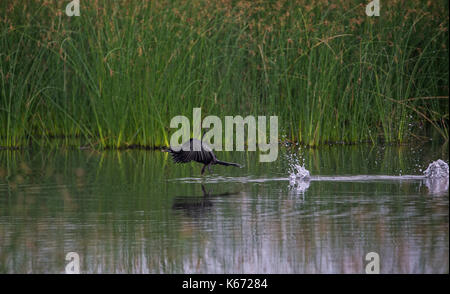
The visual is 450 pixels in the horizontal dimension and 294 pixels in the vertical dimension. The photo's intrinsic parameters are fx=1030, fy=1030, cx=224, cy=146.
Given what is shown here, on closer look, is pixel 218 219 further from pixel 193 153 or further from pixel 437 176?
pixel 437 176

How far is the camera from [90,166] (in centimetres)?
1247

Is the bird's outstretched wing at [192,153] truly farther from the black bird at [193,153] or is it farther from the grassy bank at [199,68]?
the grassy bank at [199,68]

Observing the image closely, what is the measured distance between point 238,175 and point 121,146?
3765mm

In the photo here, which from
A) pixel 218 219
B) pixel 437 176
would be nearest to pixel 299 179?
pixel 437 176

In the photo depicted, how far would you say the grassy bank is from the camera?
14.2m

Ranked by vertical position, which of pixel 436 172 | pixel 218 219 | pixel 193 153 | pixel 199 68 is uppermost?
Result: pixel 199 68

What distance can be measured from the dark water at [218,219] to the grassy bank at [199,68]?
1956 mm

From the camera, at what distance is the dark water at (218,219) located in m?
6.51

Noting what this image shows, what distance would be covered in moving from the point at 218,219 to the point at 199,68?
6.56 m

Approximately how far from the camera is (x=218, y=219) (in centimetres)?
816

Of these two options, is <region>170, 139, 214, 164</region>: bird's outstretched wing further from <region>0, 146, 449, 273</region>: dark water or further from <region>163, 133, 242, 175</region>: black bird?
<region>0, 146, 449, 273</region>: dark water
